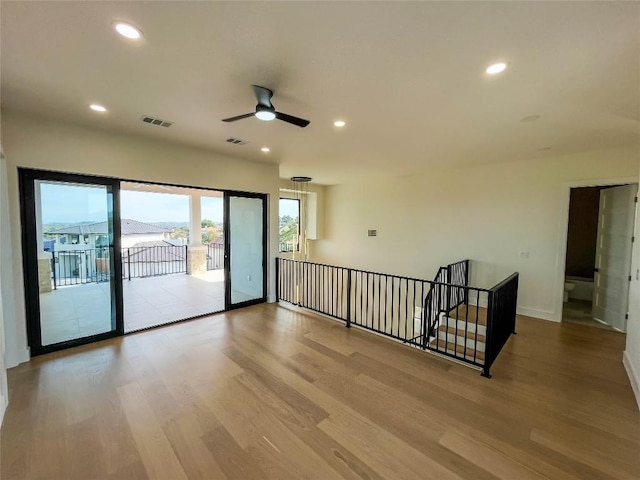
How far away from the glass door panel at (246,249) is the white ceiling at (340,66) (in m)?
1.77

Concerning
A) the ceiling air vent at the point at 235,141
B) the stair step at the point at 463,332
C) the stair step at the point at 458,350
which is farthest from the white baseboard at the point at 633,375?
the ceiling air vent at the point at 235,141

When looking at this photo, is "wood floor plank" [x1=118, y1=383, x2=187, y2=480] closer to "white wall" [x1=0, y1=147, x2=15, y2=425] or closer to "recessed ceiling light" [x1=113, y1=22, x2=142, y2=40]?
"white wall" [x1=0, y1=147, x2=15, y2=425]

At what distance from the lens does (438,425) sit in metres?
2.17

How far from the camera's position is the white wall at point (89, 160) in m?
3.01

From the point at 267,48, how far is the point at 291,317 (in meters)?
3.82

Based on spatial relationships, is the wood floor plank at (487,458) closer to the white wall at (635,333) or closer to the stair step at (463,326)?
the white wall at (635,333)

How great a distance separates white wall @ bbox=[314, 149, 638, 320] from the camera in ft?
15.0

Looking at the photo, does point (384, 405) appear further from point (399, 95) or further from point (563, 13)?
point (563, 13)

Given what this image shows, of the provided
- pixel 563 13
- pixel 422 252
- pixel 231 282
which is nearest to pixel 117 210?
pixel 231 282

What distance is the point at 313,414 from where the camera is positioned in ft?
7.45

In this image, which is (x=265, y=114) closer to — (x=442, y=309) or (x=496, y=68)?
(x=496, y=68)

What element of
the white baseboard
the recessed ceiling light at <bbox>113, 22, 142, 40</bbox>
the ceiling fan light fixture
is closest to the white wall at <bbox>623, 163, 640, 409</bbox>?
the white baseboard

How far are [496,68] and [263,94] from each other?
6.20 feet

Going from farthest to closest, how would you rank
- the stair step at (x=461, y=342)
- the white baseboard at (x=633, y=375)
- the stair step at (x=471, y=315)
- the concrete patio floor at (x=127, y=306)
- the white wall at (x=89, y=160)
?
the stair step at (x=471, y=315) → the stair step at (x=461, y=342) → the concrete patio floor at (x=127, y=306) → the white wall at (x=89, y=160) → the white baseboard at (x=633, y=375)
